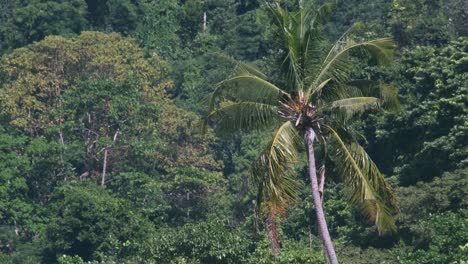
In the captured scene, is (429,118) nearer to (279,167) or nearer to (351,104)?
(351,104)

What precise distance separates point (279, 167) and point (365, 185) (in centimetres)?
132

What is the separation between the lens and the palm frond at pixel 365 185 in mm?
17953

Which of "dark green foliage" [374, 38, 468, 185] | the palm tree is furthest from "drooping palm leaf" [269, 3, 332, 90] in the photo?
"dark green foliage" [374, 38, 468, 185]

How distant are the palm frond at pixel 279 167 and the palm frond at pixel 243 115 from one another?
0.55 m

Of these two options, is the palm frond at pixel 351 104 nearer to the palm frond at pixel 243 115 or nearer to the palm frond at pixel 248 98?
the palm frond at pixel 248 98

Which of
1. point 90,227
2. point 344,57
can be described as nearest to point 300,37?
point 344,57

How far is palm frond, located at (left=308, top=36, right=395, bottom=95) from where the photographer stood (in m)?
18.4

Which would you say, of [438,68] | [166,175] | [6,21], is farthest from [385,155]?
[6,21]

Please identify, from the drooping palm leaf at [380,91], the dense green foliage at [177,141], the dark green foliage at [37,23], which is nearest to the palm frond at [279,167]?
the drooping palm leaf at [380,91]

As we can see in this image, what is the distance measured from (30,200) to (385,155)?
16.5 metres

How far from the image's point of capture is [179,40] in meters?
61.1

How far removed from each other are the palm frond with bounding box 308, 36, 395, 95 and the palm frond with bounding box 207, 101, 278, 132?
760mm

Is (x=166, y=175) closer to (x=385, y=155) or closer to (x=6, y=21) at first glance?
(x=385, y=155)

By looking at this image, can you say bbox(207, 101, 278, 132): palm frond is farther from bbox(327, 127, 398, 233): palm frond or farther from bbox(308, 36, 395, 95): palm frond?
bbox(327, 127, 398, 233): palm frond
